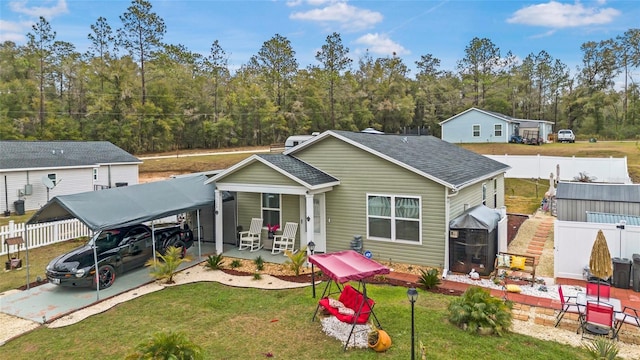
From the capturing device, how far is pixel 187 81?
1874 inches

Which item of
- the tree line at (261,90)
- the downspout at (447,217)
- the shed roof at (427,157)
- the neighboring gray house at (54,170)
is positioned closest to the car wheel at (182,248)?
the shed roof at (427,157)

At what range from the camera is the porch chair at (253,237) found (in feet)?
45.7

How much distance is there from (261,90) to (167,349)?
46.3 meters

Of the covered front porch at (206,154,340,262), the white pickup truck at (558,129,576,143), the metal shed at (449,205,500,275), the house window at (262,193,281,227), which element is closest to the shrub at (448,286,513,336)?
the metal shed at (449,205,500,275)

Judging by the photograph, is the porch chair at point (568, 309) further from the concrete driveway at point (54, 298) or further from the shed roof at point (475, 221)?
the concrete driveway at point (54, 298)

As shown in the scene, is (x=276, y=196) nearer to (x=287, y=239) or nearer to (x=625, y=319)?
(x=287, y=239)

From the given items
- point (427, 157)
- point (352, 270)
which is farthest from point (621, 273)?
point (352, 270)

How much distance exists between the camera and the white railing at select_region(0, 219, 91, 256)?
1429 centimetres

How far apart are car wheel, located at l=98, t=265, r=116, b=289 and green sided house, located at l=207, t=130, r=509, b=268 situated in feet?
11.7

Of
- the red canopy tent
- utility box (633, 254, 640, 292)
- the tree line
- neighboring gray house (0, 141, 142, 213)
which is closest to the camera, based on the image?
the red canopy tent

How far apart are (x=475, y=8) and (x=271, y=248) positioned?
21.3 metres

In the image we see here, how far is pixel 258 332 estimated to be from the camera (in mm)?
7508

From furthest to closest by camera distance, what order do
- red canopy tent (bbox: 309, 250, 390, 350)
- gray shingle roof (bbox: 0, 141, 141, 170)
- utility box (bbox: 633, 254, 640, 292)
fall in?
gray shingle roof (bbox: 0, 141, 141, 170) < utility box (bbox: 633, 254, 640, 292) < red canopy tent (bbox: 309, 250, 390, 350)

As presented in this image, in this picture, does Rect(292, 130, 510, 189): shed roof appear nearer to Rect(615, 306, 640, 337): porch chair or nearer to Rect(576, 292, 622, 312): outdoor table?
Rect(576, 292, 622, 312): outdoor table
